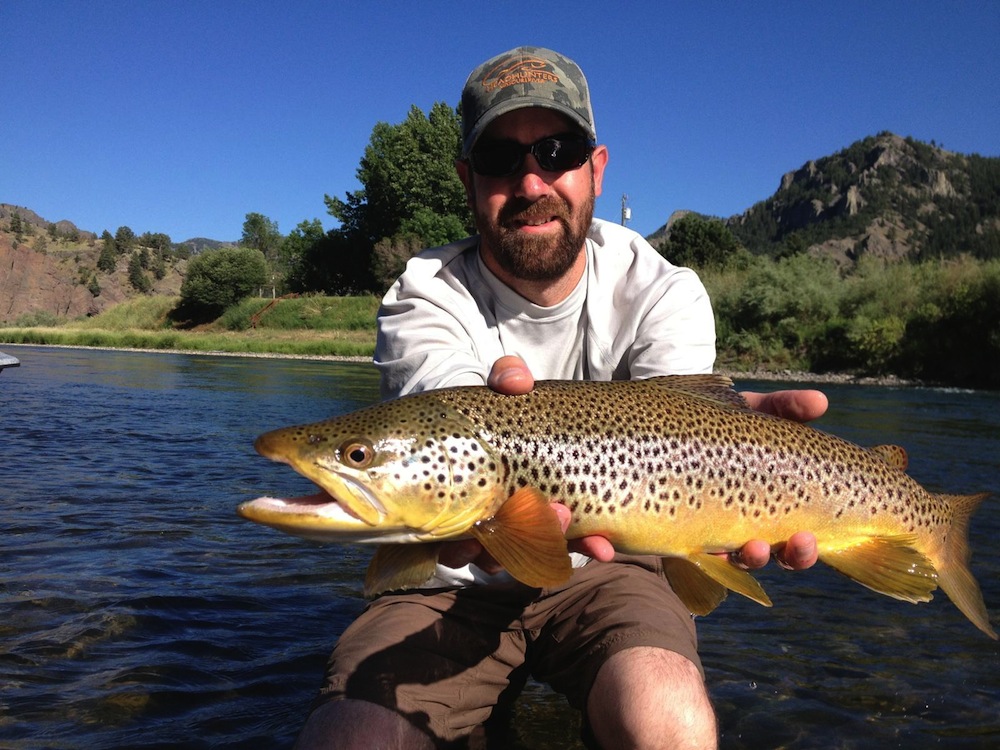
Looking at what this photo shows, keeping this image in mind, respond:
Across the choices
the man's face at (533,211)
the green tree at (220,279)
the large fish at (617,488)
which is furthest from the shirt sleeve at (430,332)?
the green tree at (220,279)

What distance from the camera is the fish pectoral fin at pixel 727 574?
2.71 m

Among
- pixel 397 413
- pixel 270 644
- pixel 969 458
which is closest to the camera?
pixel 397 413

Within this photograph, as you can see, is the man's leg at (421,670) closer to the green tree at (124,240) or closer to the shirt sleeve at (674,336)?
the shirt sleeve at (674,336)

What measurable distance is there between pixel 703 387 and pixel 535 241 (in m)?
0.97

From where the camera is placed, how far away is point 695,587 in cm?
289

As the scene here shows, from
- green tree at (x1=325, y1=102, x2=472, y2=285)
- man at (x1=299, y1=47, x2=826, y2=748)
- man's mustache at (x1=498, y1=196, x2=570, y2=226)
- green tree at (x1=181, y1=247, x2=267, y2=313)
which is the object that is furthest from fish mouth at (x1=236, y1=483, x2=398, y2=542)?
green tree at (x1=181, y1=247, x2=267, y2=313)

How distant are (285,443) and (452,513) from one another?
21.5 inches

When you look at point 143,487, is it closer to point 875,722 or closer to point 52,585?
point 52,585

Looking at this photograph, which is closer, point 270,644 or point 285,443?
point 285,443

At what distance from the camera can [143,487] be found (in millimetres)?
8664

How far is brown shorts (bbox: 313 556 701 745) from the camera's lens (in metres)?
2.85

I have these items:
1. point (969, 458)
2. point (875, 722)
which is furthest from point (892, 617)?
point (969, 458)

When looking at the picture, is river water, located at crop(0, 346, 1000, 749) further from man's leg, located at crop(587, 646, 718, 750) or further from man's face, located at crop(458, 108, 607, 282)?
man's face, located at crop(458, 108, 607, 282)

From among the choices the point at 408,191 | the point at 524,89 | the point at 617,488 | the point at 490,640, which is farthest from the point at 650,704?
the point at 408,191
